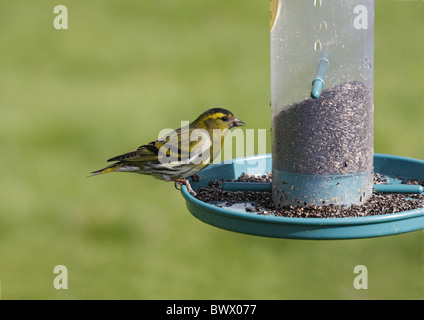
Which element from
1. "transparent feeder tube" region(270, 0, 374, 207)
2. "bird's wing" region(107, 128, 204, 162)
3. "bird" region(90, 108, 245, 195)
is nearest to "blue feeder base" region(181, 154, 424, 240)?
"transparent feeder tube" region(270, 0, 374, 207)

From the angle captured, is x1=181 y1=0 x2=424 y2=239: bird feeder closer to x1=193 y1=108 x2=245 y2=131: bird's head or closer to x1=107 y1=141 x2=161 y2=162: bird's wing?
x1=193 y1=108 x2=245 y2=131: bird's head

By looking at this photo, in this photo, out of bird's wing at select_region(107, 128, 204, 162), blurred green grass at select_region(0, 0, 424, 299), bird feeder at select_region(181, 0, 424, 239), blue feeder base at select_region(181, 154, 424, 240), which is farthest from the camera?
blurred green grass at select_region(0, 0, 424, 299)

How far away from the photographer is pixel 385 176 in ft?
17.3

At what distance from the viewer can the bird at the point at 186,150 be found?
213 inches

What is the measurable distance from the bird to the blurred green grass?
8.37ft

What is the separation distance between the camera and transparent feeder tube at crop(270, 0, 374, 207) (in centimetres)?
438

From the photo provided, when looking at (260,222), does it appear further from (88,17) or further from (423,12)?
(88,17)

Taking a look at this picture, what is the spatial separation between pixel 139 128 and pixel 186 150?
5965 millimetres

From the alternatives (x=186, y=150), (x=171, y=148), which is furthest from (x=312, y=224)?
(x=171, y=148)

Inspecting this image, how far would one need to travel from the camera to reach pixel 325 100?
4.41 meters

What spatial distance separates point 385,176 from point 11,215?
220 inches

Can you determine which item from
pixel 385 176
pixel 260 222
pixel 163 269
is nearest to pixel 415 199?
pixel 385 176

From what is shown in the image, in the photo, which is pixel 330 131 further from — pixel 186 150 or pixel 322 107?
pixel 186 150

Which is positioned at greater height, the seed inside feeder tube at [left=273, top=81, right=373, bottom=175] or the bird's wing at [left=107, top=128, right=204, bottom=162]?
the seed inside feeder tube at [left=273, top=81, right=373, bottom=175]
